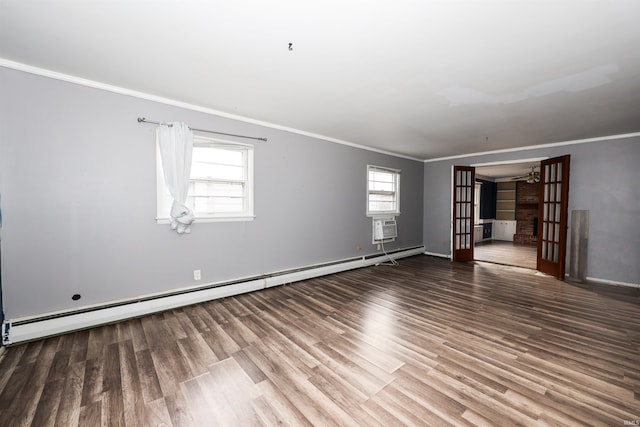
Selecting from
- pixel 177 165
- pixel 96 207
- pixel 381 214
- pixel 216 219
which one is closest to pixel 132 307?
pixel 96 207

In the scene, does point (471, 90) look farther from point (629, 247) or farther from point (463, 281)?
point (629, 247)

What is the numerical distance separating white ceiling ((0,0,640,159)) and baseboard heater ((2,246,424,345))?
2.40 meters

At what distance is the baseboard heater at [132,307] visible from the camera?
2.38 m

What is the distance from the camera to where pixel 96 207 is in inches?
108

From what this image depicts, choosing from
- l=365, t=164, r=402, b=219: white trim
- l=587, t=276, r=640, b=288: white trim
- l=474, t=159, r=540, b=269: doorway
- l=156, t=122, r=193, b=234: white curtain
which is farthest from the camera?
l=474, t=159, r=540, b=269: doorway

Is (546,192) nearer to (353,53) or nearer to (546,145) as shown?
(546,145)

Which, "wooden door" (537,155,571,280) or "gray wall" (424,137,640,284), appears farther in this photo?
"wooden door" (537,155,571,280)

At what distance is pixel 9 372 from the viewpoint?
196 cm

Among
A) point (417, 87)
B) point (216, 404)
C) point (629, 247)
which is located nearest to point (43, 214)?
point (216, 404)

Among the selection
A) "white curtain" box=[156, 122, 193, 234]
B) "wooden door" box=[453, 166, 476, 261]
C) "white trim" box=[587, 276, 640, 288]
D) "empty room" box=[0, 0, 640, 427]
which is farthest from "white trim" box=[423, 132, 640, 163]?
"white curtain" box=[156, 122, 193, 234]

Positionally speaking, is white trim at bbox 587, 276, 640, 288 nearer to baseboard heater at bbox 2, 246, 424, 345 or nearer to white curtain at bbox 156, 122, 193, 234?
baseboard heater at bbox 2, 246, 424, 345

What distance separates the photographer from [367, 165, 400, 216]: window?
5.78m

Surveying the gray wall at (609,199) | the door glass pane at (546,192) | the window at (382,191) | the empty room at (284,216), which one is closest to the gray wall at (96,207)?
the empty room at (284,216)

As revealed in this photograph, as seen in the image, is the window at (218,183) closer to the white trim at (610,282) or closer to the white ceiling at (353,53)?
the white ceiling at (353,53)
